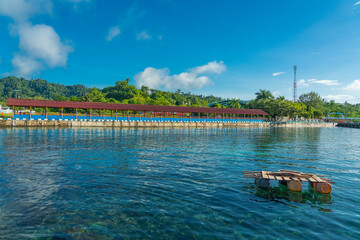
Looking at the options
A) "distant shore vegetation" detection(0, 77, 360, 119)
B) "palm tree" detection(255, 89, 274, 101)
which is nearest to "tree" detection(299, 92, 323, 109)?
"distant shore vegetation" detection(0, 77, 360, 119)

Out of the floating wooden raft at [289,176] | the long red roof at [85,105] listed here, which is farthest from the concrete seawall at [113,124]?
the floating wooden raft at [289,176]

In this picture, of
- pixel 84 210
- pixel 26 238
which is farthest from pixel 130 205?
pixel 26 238

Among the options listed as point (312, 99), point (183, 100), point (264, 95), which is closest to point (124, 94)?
point (183, 100)

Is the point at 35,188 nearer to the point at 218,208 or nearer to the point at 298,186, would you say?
the point at 218,208

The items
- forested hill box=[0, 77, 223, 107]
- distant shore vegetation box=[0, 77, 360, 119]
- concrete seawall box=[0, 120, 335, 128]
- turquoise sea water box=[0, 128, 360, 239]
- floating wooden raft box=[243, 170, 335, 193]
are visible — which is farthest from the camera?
forested hill box=[0, 77, 223, 107]

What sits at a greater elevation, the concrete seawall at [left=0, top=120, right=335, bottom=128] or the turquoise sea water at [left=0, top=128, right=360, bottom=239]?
the concrete seawall at [left=0, top=120, right=335, bottom=128]

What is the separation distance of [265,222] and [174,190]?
4.07 meters

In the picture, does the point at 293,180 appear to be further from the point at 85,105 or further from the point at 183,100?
the point at 183,100

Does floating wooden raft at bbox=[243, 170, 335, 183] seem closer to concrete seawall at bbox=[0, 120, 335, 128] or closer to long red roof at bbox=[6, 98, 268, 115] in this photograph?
concrete seawall at bbox=[0, 120, 335, 128]

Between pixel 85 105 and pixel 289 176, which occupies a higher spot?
pixel 85 105

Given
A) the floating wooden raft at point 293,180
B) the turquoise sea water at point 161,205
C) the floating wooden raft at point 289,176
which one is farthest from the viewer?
the floating wooden raft at point 289,176

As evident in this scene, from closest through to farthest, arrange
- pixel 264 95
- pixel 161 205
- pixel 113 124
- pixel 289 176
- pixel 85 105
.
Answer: pixel 161 205
pixel 289 176
pixel 85 105
pixel 113 124
pixel 264 95

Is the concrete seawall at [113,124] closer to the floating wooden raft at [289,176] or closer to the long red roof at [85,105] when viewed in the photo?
the long red roof at [85,105]

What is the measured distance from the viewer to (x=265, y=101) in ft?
331
